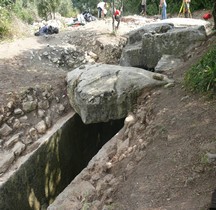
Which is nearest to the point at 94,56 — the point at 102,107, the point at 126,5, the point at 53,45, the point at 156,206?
the point at 53,45

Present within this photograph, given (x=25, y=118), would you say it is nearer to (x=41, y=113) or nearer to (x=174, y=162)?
(x=41, y=113)

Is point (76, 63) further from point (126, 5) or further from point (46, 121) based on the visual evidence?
point (126, 5)

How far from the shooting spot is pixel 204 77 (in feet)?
18.1

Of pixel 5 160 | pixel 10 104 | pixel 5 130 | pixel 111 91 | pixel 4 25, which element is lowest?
pixel 5 160

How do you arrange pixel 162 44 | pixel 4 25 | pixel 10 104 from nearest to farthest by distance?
1. pixel 10 104
2. pixel 162 44
3. pixel 4 25

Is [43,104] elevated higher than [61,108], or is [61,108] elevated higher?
[43,104]

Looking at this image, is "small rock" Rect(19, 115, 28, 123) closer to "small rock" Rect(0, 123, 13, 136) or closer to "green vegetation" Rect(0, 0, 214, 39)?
"small rock" Rect(0, 123, 13, 136)

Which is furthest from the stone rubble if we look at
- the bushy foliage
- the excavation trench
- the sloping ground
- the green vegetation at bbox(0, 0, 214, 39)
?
the green vegetation at bbox(0, 0, 214, 39)

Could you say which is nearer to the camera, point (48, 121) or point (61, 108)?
point (48, 121)

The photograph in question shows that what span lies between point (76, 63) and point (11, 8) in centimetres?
515

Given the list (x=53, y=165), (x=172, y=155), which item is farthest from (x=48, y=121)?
(x=172, y=155)

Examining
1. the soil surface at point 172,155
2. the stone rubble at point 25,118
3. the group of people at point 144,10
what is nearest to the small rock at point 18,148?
the stone rubble at point 25,118

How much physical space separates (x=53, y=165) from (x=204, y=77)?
3.35 meters

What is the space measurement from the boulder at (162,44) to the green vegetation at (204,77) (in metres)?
1.79
